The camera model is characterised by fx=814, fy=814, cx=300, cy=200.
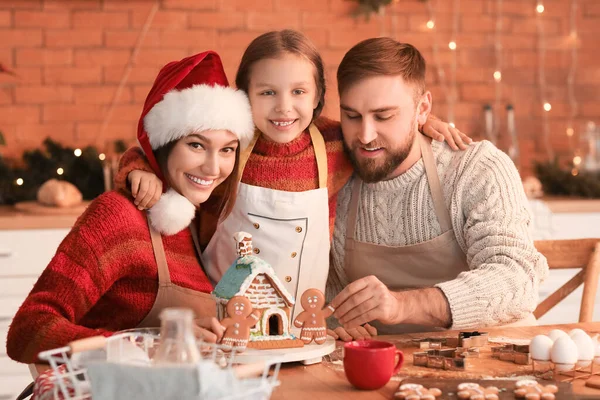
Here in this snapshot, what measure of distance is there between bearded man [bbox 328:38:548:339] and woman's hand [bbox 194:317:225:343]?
0.61 m

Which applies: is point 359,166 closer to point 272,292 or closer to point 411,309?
point 411,309

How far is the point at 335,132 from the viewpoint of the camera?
237 centimetres

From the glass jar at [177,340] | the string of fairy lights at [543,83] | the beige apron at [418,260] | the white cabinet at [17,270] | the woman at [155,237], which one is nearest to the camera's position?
the glass jar at [177,340]

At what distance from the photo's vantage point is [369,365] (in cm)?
143

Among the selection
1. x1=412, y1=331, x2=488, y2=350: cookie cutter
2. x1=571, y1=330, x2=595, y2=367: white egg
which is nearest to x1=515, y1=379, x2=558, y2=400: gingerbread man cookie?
x1=571, y1=330, x2=595, y2=367: white egg

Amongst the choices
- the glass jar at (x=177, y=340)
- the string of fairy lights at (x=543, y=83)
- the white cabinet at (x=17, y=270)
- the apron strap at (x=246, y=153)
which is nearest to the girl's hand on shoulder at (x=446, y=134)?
the apron strap at (x=246, y=153)

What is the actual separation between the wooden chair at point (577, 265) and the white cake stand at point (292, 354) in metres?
0.97

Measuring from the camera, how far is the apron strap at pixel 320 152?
2.26 m

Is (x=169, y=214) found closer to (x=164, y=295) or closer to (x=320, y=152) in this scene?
(x=164, y=295)

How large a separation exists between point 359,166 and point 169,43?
2.08 m

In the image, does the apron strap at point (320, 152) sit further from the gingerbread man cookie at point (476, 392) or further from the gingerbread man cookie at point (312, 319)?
the gingerbread man cookie at point (476, 392)

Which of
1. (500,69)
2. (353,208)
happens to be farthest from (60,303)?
(500,69)

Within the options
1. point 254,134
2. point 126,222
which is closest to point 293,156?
point 254,134

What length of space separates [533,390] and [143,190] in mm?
990
